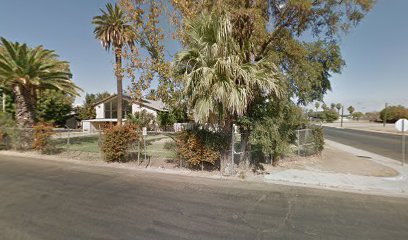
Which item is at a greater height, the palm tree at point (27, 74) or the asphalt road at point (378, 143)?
the palm tree at point (27, 74)

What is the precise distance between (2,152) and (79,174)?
869 cm

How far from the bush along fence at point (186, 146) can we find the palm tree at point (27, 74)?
1594mm

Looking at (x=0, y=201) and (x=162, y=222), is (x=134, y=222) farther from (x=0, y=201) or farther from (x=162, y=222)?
(x=0, y=201)

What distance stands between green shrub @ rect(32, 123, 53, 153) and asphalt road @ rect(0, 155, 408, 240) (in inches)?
196

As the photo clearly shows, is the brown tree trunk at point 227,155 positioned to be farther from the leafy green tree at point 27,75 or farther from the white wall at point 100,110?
the white wall at point 100,110

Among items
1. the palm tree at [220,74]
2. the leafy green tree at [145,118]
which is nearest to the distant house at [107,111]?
the leafy green tree at [145,118]

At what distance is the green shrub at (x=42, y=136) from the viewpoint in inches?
463

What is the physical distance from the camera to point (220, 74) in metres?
7.22

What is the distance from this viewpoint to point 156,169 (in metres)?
8.89

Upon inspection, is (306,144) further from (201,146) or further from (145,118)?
(145,118)

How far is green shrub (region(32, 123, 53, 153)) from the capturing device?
38.6 ft

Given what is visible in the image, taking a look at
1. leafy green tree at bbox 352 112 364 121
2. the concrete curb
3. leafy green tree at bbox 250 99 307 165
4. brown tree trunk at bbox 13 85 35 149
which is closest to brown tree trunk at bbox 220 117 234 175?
leafy green tree at bbox 250 99 307 165

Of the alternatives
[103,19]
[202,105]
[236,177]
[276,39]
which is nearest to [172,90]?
[202,105]

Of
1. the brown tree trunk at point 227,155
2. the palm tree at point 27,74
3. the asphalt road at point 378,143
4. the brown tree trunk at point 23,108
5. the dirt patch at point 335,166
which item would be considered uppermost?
the palm tree at point 27,74
